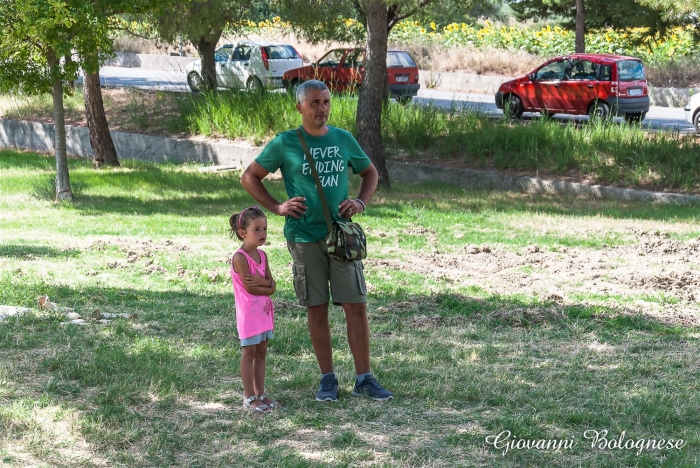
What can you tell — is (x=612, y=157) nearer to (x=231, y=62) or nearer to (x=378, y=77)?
(x=378, y=77)

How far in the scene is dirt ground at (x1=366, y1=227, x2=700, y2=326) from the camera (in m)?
7.93

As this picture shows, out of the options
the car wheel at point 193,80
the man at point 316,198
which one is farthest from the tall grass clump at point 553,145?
the man at point 316,198

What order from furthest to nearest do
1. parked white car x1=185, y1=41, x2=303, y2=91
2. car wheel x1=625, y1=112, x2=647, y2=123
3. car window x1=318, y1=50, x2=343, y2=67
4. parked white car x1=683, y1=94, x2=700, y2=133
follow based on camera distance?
parked white car x1=185, y1=41, x2=303, y2=91, car window x1=318, y1=50, x2=343, y2=67, car wheel x1=625, y1=112, x2=647, y2=123, parked white car x1=683, y1=94, x2=700, y2=133

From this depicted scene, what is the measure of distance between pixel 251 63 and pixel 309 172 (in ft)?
77.3

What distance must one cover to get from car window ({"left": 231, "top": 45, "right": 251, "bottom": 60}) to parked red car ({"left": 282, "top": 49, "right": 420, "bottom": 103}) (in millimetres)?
2550

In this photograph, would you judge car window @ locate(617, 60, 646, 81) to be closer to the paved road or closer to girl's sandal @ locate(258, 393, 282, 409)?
the paved road

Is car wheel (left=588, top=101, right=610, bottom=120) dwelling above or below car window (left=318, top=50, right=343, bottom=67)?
below

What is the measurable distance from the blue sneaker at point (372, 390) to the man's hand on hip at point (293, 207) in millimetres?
1091

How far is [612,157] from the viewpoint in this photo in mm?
16188

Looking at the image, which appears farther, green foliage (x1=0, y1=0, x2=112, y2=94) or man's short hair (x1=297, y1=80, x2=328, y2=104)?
green foliage (x1=0, y1=0, x2=112, y2=94)

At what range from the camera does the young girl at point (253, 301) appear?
518cm

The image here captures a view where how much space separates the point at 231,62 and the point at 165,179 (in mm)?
12826

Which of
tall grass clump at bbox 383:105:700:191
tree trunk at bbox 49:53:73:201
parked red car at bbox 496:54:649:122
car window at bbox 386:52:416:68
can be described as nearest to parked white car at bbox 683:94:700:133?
parked red car at bbox 496:54:649:122

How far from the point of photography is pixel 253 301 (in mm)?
5230
